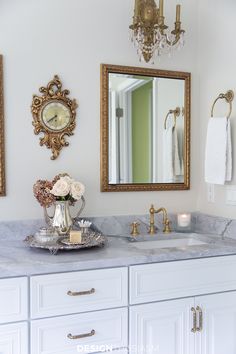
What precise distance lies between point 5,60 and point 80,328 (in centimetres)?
146

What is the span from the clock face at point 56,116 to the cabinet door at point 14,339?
3.62 ft

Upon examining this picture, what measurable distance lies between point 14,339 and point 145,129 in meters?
1.43

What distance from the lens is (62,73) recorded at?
2.25m

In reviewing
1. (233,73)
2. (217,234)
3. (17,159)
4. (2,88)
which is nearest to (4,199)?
(17,159)

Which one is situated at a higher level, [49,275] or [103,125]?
[103,125]

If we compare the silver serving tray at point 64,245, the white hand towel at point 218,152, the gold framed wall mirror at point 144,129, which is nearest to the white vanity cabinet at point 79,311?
the silver serving tray at point 64,245

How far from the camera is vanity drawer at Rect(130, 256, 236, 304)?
5.96 feet

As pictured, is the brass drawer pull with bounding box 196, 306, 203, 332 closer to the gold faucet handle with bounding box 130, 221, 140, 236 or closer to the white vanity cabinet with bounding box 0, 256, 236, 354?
the white vanity cabinet with bounding box 0, 256, 236, 354

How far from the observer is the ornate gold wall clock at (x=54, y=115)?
2.20 metres

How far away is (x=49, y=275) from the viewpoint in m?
1.66

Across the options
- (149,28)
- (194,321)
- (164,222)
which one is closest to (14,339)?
(194,321)

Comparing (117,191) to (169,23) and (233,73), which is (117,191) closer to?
(233,73)

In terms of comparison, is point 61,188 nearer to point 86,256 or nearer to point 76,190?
point 76,190

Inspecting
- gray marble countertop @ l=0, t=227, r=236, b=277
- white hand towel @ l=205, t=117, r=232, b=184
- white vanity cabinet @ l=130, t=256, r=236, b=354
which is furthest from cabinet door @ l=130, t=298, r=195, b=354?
white hand towel @ l=205, t=117, r=232, b=184
